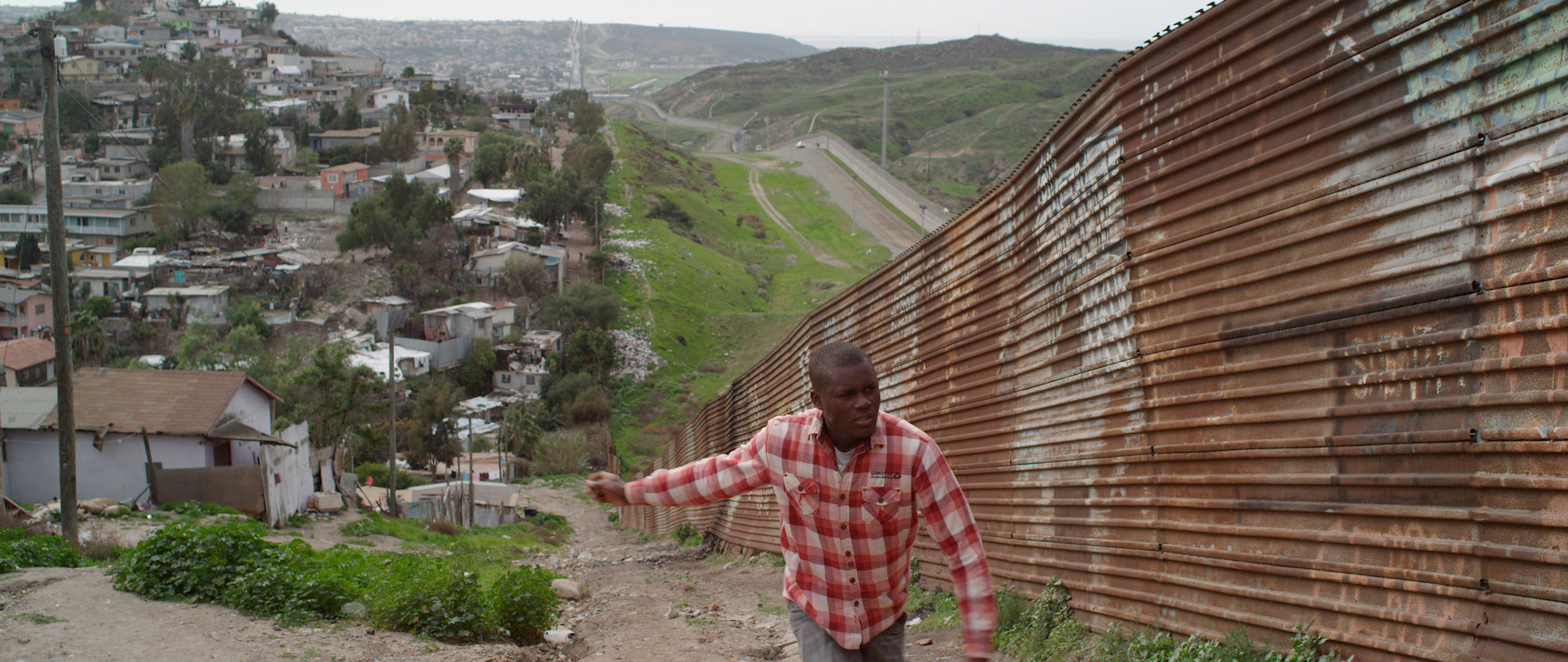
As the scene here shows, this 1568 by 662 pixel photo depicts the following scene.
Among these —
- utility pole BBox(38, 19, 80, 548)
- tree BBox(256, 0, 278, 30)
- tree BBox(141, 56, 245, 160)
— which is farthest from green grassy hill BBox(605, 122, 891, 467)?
tree BBox(256, 0, 278, 30)

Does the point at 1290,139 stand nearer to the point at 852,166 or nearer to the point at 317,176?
the point at 852,166

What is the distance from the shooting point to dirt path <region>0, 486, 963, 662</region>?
627 centimetres

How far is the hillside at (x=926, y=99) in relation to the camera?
325 feet

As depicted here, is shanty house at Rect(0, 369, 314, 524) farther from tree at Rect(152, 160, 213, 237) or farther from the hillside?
tree at Rect(152, 160, 213, 237)

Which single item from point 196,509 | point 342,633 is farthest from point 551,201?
point 342,633

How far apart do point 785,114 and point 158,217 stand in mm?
78923

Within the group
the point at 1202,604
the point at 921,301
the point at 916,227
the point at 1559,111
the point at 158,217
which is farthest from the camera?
the point at 158,217

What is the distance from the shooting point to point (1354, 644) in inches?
147

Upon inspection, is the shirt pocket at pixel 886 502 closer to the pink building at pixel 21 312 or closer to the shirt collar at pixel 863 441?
the shirt collar at pixel 863 441

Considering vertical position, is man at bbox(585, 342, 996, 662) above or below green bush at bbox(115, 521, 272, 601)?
above

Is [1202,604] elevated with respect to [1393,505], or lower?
lower

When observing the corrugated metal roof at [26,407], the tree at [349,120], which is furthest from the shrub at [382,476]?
the tree at [349,120]

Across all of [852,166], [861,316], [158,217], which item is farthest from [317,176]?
[861,316]

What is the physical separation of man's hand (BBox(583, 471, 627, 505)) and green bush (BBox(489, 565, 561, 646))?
442 cm
